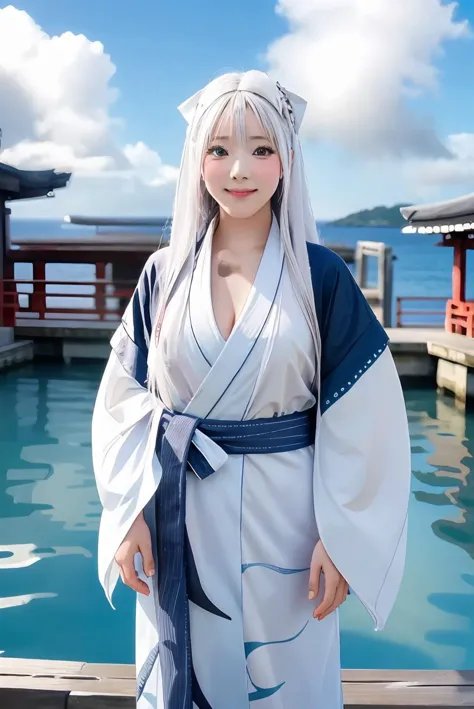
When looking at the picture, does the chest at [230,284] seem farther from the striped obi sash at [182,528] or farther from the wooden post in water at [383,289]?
the wooden post in water at [383,289]

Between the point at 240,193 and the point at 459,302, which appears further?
the point at 459,302

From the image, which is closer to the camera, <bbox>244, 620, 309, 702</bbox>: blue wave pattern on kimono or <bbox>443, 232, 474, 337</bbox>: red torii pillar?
<bbox>244, 620, 309, 702</bbox>: blue wave pattern on kimono

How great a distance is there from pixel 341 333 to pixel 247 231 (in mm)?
301

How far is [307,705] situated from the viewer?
4.48ft

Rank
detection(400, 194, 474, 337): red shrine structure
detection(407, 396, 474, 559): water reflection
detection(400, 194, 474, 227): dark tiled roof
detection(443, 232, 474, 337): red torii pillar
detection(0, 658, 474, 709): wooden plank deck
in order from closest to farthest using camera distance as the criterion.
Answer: detection(0, 658, 474, 709): wooden plank deck, detection(407, 396, 474, 559): water reflection, detection(400, 194, 474, 227): dark tiled roof, detection(400, 194, 474, 337): red shrine structure, detection(443, 232, 474, 337): red torii pillar

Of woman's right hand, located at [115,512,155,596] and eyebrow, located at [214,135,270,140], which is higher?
eyebrow, located at [214,135,270,140]

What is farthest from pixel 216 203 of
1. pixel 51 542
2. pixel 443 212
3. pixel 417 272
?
pixel 417 272

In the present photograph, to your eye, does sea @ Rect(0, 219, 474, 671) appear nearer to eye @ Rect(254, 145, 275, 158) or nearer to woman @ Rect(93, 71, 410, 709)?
woman @ Rect(93, 71, 410, 709)

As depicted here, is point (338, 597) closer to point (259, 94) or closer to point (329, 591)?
point (329, 591)

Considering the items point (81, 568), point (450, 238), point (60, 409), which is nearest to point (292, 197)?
point (81, 568)

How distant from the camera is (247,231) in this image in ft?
4.86

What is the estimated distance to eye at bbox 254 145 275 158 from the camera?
1.39m

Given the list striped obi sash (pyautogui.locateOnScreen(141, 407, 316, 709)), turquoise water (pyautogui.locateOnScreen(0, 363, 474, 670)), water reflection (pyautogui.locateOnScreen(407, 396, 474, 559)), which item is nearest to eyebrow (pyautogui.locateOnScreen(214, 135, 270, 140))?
striped obi sash (pyautogui.locateOnScreen(141, 407, 316, 709))

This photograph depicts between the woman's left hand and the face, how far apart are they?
681 mm
